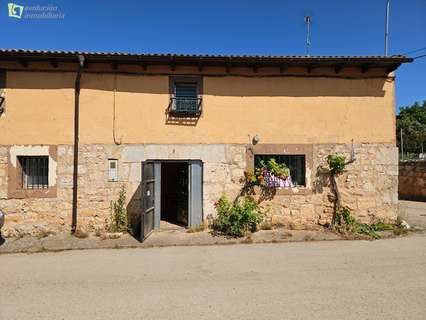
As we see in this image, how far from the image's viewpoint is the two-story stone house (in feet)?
25.4

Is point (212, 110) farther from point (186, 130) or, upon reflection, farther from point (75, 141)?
point (75, 141)

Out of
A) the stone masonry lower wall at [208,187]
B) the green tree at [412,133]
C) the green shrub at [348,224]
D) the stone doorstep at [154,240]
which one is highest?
the green tree at [412,133]

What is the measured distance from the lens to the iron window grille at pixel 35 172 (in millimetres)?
7923

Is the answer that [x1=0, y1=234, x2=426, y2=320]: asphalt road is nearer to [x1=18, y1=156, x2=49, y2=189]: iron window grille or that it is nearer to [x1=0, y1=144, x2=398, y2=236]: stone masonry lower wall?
[x1=0, y1=144, x2=398, y2=236]: stone masonry lower wall

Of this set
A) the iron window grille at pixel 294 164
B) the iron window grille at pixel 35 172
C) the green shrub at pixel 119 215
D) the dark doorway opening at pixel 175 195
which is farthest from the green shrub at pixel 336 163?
the iron window grille at pixel 35 172

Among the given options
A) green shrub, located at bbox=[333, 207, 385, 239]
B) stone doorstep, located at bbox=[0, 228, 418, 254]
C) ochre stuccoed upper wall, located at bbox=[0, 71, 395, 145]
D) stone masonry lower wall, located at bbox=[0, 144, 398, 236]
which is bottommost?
stone doorstep, located at bbox=[0, 228, 418, 254]

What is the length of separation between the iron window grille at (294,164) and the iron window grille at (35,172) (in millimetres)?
6069

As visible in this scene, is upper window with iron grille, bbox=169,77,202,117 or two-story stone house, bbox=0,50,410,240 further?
upper window with iron grille, bbox=169,77,202,117

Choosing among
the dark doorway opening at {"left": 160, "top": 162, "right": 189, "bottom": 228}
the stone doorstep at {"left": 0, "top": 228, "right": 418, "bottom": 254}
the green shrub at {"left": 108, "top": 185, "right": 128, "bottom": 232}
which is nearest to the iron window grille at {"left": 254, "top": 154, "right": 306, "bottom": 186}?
the stone doorstep at {"left": 0, "top": 228, "right": 418, "bottom": 254}

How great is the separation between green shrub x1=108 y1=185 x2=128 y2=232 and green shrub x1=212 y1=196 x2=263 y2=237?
8.09ft

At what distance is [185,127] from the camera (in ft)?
26.7

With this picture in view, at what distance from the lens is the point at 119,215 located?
7.79 m

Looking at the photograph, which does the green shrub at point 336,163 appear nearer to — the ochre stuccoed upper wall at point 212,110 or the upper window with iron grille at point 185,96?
the ochre stuccoed upper wall at point 212,110

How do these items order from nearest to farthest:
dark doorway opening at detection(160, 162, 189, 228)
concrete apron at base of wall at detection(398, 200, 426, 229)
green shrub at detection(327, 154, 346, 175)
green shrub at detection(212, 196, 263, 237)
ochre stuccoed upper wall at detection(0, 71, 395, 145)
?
green shrub at detection(212, 196, 263, 237) → ochre stuccoed upper wall at detection(0, 71, 395, 145) → green shrub at detection(327, 154, 346, 175) → dark doorway opening at detection(160, 162, 189, 228) → concrete apron at base of wall at detection(398, 200, 426, 229)
